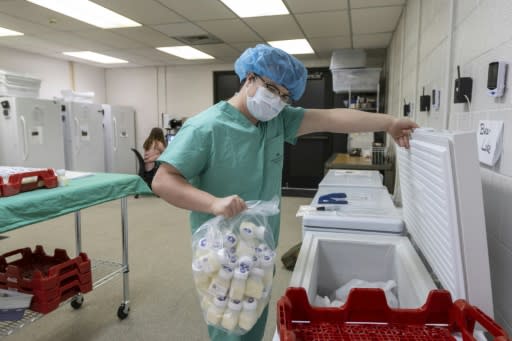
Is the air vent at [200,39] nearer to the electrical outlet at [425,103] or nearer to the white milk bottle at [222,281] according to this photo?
the electrical outlet at [425,103]

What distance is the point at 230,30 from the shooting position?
15.0 feet

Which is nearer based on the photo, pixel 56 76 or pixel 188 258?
pixel 188 258

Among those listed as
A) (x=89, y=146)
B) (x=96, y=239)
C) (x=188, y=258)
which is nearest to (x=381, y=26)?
(x=188, y=258)

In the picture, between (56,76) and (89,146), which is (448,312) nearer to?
(89,146)

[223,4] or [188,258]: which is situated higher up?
[223,4]

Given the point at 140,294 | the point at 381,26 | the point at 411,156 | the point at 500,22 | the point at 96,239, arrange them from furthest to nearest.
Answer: the point at 381,26, the point at 96,239, the point at 140,294, the point at 411,156, the point at 500,22

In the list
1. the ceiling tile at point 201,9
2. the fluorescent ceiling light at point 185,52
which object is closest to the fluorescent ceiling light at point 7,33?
the fluorescent ceiling light at point 185,52

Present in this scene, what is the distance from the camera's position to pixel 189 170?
112 cm

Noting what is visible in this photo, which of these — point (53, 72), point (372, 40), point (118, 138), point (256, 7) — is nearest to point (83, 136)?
point (118, 138)

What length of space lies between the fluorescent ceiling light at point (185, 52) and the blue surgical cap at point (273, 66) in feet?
15.3

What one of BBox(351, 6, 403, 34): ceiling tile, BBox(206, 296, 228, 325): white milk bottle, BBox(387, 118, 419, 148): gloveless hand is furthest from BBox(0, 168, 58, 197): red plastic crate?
BBox(351, 6, 403, 34): ceiling tile

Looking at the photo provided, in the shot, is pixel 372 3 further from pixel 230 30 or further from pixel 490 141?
pixel 490 141

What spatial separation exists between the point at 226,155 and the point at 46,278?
1.29 metres

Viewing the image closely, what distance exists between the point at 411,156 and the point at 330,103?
5.84m
